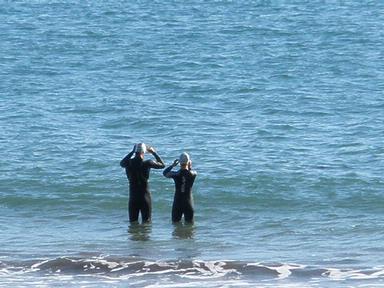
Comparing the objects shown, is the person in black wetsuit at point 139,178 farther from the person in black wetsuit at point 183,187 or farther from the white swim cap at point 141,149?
the person in black wetsuit at point 183,187

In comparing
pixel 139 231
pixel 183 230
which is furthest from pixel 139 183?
pixel 183 230

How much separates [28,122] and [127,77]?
297 inches

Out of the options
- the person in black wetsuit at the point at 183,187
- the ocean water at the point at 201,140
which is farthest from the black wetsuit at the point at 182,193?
the ocean water at the point at 201,140

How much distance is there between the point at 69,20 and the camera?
169 ft

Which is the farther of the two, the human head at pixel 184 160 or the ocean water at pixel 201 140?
the human head at pixel 184 160

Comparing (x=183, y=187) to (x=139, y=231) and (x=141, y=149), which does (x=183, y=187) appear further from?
(x=139, y=231)

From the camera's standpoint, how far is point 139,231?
74.3 ft

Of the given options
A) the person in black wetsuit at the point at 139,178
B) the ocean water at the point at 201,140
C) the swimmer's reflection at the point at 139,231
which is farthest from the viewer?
the person in black wetsuit at the point at 139,178

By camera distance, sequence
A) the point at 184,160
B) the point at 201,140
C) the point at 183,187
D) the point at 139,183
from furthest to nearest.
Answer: the point at 201,140, the point at 139,183, the point at 183,187, the point at 184,160

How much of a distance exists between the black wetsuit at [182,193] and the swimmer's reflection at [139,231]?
54 cm

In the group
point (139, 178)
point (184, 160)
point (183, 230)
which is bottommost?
point (183, 230)

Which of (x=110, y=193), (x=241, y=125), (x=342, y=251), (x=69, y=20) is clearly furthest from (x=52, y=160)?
(x=69, y=20)

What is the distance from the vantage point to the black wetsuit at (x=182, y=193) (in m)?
22.2

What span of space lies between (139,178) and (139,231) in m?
0.98
